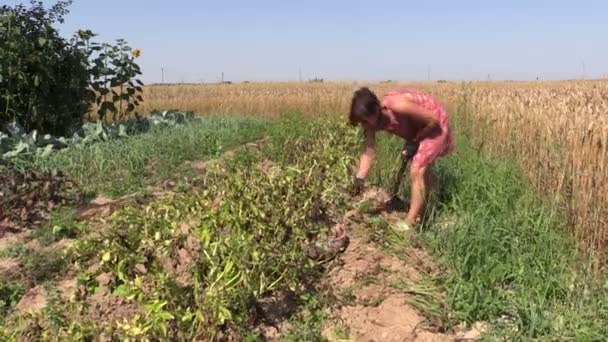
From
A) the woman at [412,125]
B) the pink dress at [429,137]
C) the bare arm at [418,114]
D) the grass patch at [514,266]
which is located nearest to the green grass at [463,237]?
the grass patch at [514,266]

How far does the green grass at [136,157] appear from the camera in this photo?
6276 millimetres

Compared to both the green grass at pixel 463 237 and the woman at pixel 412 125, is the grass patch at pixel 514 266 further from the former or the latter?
the woman at pixel 412 125

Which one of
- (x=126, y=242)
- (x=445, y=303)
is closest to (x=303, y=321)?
(x=445, y=303)

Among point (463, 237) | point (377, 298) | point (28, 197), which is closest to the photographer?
point (377, 298)

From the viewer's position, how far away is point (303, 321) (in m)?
3.58

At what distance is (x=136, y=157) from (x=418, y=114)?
3321mm

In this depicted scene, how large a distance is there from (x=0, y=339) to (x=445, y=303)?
2.40 m

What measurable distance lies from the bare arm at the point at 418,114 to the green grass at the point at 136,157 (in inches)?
103

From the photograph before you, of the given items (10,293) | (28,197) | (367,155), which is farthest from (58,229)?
(367,155)

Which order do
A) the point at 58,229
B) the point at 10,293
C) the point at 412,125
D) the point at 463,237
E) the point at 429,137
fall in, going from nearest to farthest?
the point at 10,293 → the point at 463,237 → the point at 58,229 → the point at 429,137 → the point at 412,125

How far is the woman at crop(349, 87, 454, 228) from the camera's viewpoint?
4836mm

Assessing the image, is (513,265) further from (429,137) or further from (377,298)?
(429,137)

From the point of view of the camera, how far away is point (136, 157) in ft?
22.5

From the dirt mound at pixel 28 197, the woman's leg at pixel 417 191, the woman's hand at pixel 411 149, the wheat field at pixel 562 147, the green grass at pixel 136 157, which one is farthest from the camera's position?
the green grass at pixel 136 157
